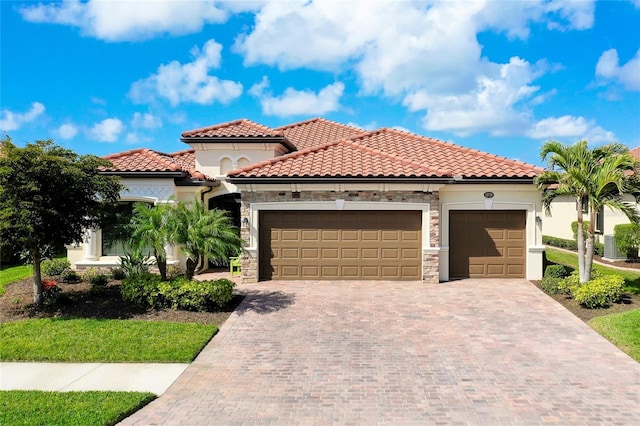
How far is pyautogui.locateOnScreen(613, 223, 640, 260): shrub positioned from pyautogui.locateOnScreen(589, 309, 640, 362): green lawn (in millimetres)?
10420

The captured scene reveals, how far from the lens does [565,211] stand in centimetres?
2697

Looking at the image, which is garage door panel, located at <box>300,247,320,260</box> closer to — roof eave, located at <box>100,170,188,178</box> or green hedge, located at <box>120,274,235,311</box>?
green hedge, located at <box>120,274,235,311</box>

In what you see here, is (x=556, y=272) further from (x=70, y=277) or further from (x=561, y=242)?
(x=70, y=277)

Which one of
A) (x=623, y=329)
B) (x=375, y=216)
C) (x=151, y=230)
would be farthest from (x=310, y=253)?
(x=623, y=329)

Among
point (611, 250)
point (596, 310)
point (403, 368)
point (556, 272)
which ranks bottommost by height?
point (403, 368)

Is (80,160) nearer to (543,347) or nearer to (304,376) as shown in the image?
(304,376)

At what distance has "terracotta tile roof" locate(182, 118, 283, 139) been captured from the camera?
18.0 m

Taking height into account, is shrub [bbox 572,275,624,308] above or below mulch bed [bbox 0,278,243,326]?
above

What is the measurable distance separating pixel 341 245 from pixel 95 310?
7.34 metres

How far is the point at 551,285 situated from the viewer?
13.0 m

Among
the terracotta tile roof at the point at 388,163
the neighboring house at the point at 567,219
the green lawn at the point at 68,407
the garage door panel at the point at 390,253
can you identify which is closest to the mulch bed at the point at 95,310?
the green lawn at the point at 68,407

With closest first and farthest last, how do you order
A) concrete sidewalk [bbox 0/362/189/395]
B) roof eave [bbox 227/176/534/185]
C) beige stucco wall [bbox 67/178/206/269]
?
concrete sidewalk [bbox 0/362/189/395]
roof eave [bbox 227/176/534/185]
beige stucco wall [bbox 67/178/206/269]

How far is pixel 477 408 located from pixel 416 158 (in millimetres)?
11188

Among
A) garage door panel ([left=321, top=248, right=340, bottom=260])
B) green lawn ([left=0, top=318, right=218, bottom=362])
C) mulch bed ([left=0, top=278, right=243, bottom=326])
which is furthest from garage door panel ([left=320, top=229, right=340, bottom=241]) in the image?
green lawn ([left=0, top=318, right=218, bottom=362])
